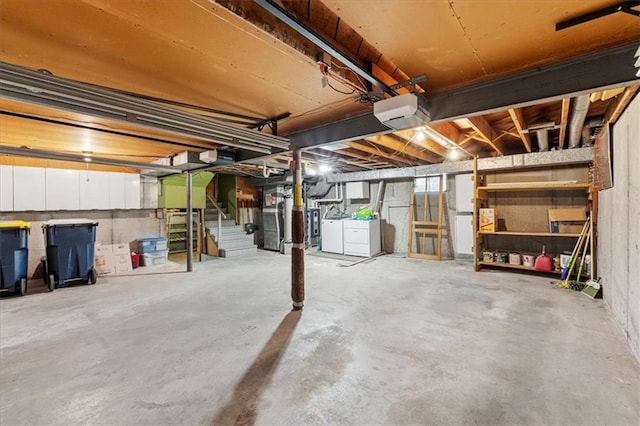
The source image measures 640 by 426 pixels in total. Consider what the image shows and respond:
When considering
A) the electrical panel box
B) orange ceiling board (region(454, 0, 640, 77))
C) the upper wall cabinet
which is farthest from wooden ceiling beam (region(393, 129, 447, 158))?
the upper wall cabinet

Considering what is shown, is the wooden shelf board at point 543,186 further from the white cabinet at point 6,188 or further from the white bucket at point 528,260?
the white cabinet at point 6,188

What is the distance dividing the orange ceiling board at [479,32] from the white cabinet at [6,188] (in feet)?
19.3

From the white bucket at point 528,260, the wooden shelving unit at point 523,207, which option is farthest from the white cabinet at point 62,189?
the white bucket at point 528,260

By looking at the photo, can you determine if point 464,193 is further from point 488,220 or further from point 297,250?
point 297,250

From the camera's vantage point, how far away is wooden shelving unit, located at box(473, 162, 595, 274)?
15.1 feet

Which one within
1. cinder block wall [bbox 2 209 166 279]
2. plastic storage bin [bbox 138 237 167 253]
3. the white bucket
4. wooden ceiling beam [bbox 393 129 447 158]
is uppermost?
wooden ceiling beam [bbox 393 129 447 158]

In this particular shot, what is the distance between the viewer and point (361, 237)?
633 cm

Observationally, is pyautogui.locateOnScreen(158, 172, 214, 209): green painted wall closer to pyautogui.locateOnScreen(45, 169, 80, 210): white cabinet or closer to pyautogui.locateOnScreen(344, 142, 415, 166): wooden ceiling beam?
pyautogui.locateOnScreen(45, 169, 80, 210): white cabinet

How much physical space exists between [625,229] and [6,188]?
7906 mm

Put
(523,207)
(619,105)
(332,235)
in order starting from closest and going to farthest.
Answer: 1. (619,105)
2. (523,207)
3. (332,235)

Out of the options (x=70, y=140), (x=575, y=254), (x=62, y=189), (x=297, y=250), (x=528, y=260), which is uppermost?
(x=70, y=140)

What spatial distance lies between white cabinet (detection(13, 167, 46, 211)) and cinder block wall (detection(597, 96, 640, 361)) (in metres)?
7.60

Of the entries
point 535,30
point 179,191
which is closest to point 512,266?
point 535,30

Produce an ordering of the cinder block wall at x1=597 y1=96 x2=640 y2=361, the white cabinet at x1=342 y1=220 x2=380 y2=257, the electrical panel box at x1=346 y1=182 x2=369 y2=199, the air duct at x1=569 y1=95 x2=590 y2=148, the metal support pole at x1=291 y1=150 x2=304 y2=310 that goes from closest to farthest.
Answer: the cinder block wall at x1=597 y1=96 x2=640 y2=361 → the air duct at x1=569 y1=95 x2=590 y2=148 → the metal support pole at x1=291 y1=150 x2=304 y2=310 → the white cabinet at x1=342 y1=220 x2=380 y2=257 → the electrical panel box at x1=346 y1=182 x2=369 y2=199
